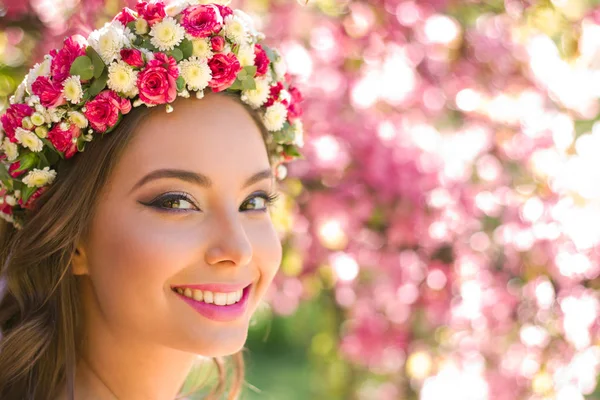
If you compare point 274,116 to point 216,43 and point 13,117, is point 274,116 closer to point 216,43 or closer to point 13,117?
point 216,43

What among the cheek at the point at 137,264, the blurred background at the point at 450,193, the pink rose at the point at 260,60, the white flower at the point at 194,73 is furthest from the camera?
the blurred background at the point at 450,193

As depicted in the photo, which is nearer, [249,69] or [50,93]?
[50,93]

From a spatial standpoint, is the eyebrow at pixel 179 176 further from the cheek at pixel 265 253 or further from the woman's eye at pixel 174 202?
the cheek at pixel 265 253

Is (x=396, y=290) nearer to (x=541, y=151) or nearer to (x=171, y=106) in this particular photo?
(x=541, y=151)

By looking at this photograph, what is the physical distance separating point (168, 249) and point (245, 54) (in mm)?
603

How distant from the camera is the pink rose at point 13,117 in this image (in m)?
2.29

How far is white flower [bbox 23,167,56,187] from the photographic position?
7.44 ft

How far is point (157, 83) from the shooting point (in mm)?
2176

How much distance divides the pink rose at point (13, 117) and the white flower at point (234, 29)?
1.84 feet

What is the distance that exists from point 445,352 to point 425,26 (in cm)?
171

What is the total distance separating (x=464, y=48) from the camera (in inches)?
175

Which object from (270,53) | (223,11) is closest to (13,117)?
(223,11)

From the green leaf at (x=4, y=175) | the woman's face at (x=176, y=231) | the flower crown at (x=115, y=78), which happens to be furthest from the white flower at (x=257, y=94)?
the green leaf at (x=4, y=175)

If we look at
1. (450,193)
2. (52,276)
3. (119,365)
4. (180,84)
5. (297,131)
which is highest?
(180,84)
